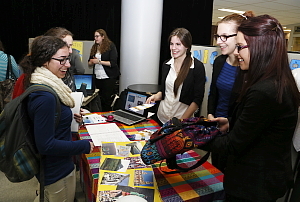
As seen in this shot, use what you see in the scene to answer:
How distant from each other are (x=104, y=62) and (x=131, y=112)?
175 centimetres

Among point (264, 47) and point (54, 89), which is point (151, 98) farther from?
point (264, 47)

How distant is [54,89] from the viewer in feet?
3.98

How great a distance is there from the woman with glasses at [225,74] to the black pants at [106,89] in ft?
7.36

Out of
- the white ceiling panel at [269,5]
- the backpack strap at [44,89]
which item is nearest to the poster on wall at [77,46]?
the backpack strap at [44,89]

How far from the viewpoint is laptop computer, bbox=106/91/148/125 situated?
2.00 m

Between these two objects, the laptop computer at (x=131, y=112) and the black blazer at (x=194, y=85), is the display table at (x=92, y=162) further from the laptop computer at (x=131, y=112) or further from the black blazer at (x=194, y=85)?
the black blazer at (x=194, y=85)

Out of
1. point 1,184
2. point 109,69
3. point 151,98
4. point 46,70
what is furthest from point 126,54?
point 46,70

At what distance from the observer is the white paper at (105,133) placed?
1.61 meters

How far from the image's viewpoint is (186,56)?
2.00 m

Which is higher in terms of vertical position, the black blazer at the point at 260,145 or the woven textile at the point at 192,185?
the black blazer at the point at 260,145

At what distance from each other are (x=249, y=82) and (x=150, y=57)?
2.89 metres

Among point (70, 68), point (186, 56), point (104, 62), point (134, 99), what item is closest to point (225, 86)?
point (186, 56)

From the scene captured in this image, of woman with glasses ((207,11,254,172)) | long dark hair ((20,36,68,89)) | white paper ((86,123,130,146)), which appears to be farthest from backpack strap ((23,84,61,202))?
A: woman with glasses ((207,11,254,172))

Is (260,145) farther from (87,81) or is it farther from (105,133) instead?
(87,81)
